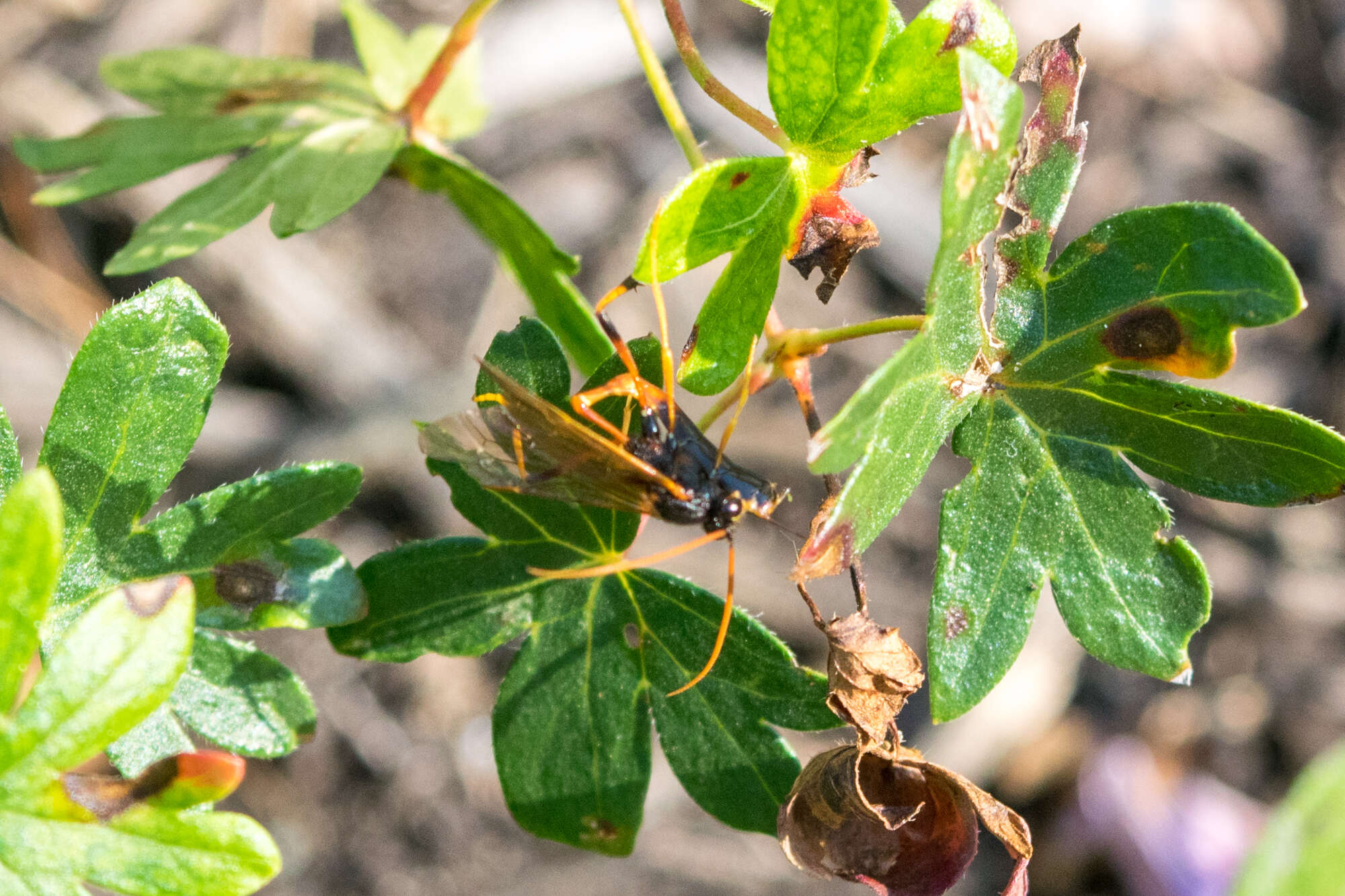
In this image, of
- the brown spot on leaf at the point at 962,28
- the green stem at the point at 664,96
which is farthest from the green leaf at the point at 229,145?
the brown spot on leaf at the point at 962,28

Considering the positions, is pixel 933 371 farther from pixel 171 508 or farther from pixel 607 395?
pixel 171 508

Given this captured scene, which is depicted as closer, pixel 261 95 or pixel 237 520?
pixel 237 520

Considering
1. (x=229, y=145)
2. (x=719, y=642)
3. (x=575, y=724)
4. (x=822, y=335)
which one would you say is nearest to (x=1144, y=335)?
(x=822, y=335)

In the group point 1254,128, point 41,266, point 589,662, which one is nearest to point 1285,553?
point 1254,128

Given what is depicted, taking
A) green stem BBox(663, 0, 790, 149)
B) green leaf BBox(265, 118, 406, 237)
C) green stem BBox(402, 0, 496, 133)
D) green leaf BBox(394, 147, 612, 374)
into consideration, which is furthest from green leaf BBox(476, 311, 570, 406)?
green stem BBox(402, 0, 496, 133)

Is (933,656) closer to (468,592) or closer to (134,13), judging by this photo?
(468,592)

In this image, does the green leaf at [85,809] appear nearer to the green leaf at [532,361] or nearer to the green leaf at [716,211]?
the green leaf at [532,361]
